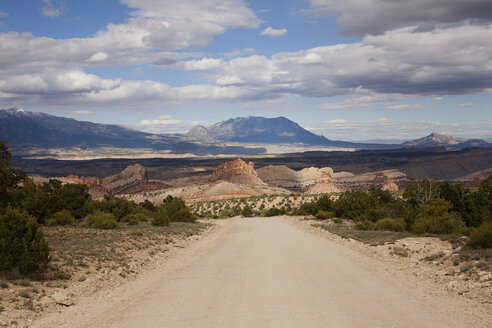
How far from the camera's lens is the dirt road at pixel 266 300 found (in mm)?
9023

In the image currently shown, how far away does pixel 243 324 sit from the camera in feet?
28.6

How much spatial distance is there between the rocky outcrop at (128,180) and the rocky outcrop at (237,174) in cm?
1993

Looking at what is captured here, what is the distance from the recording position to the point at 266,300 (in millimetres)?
10555

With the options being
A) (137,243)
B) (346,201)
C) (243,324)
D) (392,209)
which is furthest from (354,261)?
(346,201)

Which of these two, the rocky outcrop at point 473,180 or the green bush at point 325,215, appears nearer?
the green bush at point 325,215

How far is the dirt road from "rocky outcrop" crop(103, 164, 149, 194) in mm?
97848

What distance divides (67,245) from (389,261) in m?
13.4

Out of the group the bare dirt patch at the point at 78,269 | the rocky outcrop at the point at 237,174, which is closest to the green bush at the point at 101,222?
the bare dirt patch at the point at 78,269

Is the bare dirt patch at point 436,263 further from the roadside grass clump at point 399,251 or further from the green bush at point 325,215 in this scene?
the green bush at point 325,215

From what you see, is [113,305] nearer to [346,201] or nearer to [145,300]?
[145,300]

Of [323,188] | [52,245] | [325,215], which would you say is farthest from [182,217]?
[323,188]

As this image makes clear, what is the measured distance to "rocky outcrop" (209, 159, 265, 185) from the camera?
356 ft

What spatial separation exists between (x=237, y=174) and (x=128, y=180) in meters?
31.0

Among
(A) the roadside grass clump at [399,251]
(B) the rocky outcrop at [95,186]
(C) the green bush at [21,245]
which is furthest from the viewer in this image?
(B) the rocky outcrop at [95,186]
